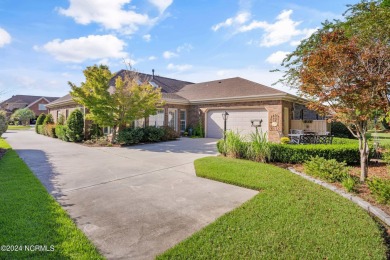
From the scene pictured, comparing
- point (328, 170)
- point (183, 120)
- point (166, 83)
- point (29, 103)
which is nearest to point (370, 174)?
point (328, 170)

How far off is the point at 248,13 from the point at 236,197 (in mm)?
8370

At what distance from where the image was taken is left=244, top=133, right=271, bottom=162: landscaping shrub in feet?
26.8

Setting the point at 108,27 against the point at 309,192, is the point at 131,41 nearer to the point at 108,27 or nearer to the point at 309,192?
the point at 108,27

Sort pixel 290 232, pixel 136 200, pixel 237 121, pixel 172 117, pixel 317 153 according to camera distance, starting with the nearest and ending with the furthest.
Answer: pixel 290 232 → pixel 136 200 → pixel 317 153 → pixel 237 121 → pixel 172 117

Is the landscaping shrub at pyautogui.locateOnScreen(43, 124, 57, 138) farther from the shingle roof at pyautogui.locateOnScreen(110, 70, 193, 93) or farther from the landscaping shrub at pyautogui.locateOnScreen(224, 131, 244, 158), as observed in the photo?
the landscaping shrub at pyautogui.locateOnScreen(224, 131, 244, 158)

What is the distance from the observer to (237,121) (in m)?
16.8

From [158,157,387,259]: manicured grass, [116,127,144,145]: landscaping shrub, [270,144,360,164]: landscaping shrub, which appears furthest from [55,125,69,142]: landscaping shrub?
[158,157,387,259]: manicured grass

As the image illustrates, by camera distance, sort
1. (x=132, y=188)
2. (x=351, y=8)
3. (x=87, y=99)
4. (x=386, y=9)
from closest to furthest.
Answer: (x=132, y=188) → (x=386, y=9) → (x=351, y=8) → (x=87, y=99)

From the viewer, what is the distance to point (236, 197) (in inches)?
193

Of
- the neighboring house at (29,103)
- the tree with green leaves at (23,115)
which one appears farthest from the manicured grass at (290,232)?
the neighboring house at (29,103)

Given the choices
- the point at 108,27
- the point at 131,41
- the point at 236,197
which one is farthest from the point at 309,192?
the point at 131,41

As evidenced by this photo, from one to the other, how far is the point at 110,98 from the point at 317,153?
10998 mm

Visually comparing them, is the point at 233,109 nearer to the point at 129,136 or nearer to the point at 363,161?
the point at 129,136

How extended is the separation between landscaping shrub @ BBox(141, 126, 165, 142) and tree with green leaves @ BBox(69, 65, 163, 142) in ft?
5.35
